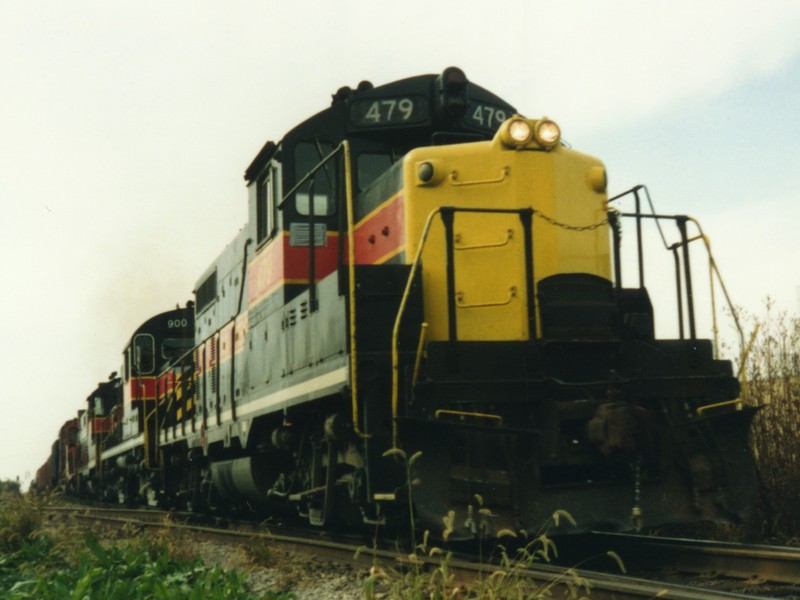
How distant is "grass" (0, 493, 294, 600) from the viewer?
5180mm

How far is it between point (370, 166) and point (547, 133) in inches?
70.4

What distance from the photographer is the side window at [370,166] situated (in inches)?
328

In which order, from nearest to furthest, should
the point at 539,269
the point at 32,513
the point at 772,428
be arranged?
the point at 539,269 < the point at 772,428 < the point at 32,513

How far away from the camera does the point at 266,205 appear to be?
9227mm

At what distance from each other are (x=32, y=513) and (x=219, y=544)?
1.97 meters

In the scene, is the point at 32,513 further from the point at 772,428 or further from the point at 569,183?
the point at 772,428

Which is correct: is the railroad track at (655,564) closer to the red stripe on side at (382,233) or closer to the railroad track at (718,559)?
the railroad track at (718,559)

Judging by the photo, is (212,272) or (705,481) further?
(212,272)

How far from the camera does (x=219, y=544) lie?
9031 mm

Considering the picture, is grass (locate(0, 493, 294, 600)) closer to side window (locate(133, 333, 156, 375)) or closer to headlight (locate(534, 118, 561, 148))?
headlight (locate(534, 118, 561, 148))

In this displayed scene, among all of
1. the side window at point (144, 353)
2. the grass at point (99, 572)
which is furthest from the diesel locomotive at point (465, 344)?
the side window at point (144, 353)

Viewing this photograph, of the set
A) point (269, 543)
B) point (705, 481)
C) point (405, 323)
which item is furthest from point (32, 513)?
point (705, 481)

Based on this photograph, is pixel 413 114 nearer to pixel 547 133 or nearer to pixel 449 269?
pixel 547 133

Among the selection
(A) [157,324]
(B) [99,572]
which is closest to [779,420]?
(B) [99,572]
